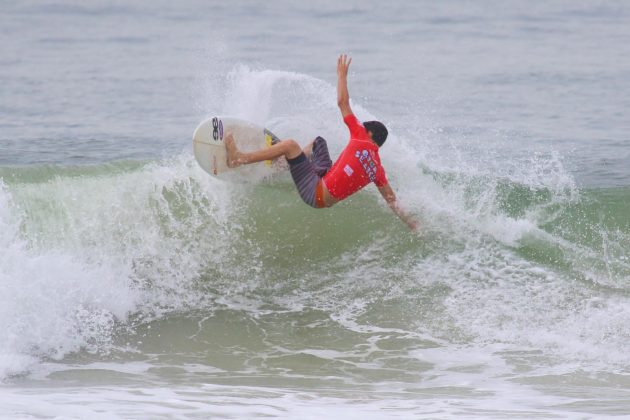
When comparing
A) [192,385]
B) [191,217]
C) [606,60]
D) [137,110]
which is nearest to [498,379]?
[192,385]

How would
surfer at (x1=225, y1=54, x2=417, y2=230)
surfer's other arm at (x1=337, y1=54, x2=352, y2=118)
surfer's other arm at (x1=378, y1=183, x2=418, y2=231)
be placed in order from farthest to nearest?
surfer's other arm at (x1=378, y1=183, x2=418, y2=231), surfer at (x1=225, y1=54, x2=417, y2=230), surfer's other arm at (x1=337, y1=54, x2=352, y2=118)

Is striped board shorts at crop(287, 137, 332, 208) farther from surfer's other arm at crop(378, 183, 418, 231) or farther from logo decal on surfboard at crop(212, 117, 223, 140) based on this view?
logo decal on surfboard at crop(212, 117, 223, 140)

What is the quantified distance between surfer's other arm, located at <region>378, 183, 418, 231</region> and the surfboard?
1188mm

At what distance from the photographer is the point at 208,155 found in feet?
29.2

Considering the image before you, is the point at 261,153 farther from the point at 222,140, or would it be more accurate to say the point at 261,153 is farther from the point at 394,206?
the point at 394,206

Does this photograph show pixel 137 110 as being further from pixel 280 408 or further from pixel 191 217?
pixel 280 408

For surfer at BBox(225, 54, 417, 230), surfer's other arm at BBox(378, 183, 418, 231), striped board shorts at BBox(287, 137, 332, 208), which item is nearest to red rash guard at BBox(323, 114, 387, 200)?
surfer at BBox(225, 54, 417, 230)

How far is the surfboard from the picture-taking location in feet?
28.9

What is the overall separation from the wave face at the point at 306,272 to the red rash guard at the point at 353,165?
120 centimetres

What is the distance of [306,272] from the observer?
9.62 meters

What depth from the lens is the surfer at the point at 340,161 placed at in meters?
8.26

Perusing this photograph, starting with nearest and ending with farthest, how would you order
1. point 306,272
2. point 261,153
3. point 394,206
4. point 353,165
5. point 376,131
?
Result: point 353,165, point 376,131, point 261,153, point 394,206, point 306,272

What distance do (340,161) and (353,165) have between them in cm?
12

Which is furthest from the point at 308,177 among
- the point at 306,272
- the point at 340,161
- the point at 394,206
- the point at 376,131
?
the point at 306,272
